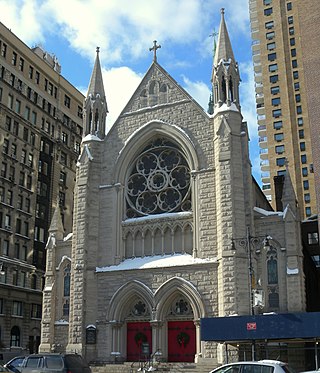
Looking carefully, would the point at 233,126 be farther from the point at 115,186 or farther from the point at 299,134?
the point at 299,134

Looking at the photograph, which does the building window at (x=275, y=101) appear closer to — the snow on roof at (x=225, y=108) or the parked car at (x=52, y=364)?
the snow on roof at (x=225, y=108)

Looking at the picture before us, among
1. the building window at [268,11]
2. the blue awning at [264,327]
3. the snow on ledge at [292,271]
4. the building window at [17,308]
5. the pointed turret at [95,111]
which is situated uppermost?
the building window at [268,11]

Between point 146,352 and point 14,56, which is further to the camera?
point 14,56

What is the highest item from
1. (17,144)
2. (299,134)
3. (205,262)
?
(299,134)

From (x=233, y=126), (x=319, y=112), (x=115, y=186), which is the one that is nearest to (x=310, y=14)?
(x=319, y=112)

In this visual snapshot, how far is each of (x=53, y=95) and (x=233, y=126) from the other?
35.4 meters

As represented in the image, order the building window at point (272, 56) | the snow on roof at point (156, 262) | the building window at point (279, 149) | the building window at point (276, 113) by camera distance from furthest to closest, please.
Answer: the building window at point (272, 56) < the building window at point (276, 113) < the building window at point (279, 149) < the snow on roof at point (156, 262)

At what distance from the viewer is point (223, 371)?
594 inches

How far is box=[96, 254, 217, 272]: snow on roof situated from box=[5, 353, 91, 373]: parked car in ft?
43.2

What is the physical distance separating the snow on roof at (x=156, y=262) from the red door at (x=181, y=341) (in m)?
3.55

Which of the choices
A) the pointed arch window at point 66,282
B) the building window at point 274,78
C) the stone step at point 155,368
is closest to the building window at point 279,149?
the building window at point 274,78

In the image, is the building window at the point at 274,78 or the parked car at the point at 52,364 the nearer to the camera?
the parked car at the point at 52,364

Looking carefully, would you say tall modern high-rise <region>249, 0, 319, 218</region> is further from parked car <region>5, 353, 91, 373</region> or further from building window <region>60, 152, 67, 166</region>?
parked car <region>5, 353, 91, 373</region>

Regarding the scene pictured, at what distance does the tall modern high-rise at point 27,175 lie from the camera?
53406mm
